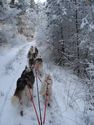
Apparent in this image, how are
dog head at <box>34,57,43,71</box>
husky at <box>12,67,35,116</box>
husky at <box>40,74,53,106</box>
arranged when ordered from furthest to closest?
dog head at <box>34,57,43,71</box> < husky at <box>40,74,53,106</box> < husky at <box>12,67,35,116</box>

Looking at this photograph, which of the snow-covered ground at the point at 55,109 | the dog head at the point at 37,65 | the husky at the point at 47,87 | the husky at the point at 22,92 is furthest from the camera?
the dog head at the point at 37,65

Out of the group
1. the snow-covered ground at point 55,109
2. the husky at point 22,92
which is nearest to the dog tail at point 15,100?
the husky at point 22,92

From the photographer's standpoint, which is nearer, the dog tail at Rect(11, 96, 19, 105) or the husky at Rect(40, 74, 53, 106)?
the dog tail at Rect(11, 96, 19, 105)

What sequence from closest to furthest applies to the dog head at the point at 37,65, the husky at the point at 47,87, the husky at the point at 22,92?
the husky at the point at 22,92 → the husky at the point at 47,87 → the dog head at the point at 37,65

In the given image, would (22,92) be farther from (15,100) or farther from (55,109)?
(55,109)

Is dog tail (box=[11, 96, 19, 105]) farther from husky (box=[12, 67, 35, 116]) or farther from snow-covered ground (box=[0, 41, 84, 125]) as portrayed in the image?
snow-covered ground (box=[0, 41, 84, 125])

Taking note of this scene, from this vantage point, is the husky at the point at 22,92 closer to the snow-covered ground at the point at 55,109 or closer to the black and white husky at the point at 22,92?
the black and white husky at the point at 22,92

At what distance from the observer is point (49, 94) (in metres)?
9.44


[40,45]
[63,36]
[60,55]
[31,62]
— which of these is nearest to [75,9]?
[63,36]

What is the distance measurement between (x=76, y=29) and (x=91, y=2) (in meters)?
2.81

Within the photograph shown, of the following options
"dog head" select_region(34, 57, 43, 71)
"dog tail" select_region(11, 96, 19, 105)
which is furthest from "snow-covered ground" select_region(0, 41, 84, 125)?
"dog head" select_region(34, 57, 43, 71)

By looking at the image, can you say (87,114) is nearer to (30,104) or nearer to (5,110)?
(30,104)

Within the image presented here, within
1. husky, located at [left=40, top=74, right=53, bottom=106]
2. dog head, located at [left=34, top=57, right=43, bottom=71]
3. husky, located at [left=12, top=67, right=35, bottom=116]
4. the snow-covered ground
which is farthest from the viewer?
dog head, located at [left=34, top=57, right=43, bottom=71]

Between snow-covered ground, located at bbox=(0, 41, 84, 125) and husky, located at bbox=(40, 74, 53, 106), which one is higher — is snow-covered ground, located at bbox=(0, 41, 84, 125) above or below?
below
